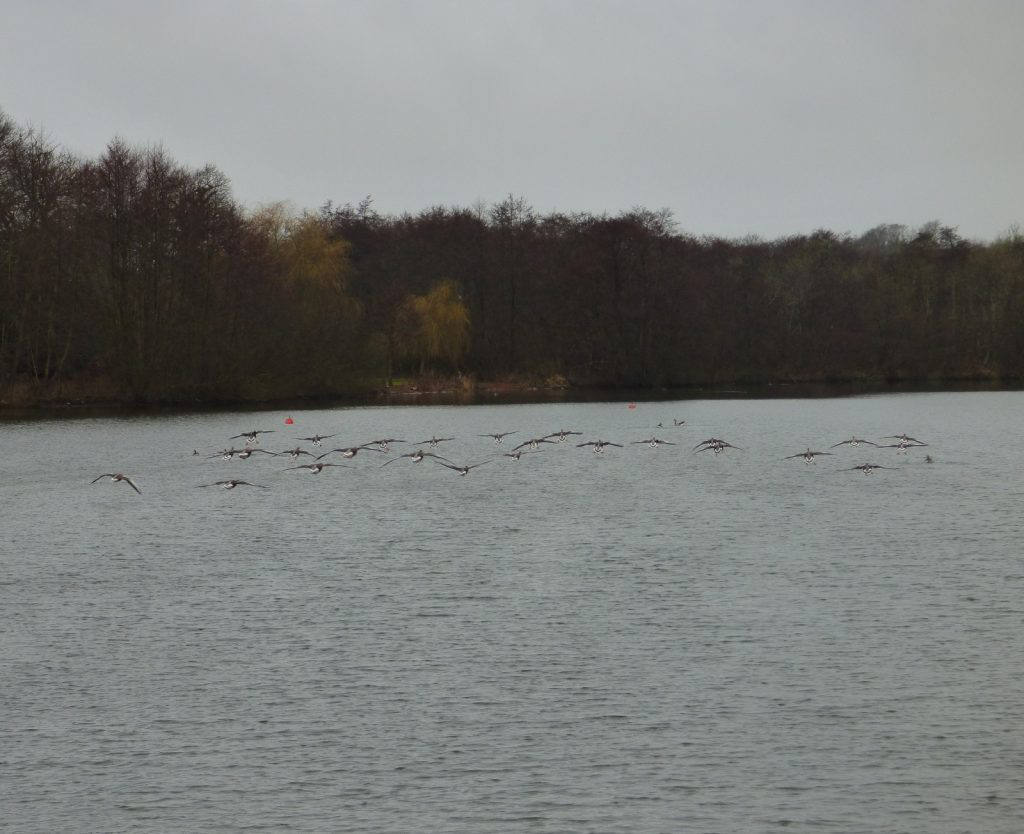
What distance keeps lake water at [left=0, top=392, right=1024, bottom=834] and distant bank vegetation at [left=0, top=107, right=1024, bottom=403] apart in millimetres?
33124

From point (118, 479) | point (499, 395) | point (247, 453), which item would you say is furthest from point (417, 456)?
point (499, 395)

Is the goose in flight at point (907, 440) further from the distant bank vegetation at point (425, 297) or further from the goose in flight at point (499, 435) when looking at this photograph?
the distant bank vegetation at point (425, 297)

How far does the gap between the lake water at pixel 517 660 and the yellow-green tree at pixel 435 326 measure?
49820 millimetres

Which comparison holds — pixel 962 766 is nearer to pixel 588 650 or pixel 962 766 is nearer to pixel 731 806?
pixel 731 806

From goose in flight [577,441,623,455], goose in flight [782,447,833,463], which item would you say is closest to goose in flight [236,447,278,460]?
goose in flight [577,441,623,455]

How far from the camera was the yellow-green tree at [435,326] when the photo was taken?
80.6 meters

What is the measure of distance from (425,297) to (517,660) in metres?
69.1

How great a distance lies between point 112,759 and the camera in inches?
466

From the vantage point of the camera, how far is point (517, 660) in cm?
1504

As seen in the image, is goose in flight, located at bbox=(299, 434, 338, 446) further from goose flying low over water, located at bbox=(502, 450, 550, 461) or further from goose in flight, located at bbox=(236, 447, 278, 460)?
goose flying low over water, located at bbox=(502, 450, 550, 461)

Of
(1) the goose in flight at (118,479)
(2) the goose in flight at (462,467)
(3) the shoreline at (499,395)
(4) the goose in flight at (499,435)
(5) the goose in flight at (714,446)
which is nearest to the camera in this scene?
(1) the goose in flight at (118,479)

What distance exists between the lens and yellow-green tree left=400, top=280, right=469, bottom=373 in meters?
80.6

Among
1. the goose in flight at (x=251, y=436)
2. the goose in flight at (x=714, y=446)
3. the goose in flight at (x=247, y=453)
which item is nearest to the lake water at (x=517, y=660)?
the goose in flight at (x=247, y=453)

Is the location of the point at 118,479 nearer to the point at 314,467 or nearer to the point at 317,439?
the point at 314,467
